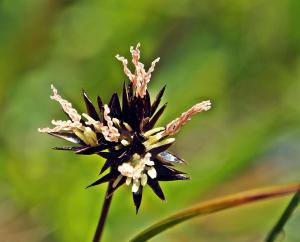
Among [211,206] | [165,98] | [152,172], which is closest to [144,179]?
[152,172]

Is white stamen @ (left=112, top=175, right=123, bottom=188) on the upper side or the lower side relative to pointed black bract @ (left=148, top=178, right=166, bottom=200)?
upper

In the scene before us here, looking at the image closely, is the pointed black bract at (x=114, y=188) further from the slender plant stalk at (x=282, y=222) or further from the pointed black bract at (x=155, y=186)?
the slender plant stalk at (x=282, y=222)

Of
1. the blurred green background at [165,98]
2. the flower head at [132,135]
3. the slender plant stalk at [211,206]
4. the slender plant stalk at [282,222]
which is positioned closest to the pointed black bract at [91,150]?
the flower head at [132,135]

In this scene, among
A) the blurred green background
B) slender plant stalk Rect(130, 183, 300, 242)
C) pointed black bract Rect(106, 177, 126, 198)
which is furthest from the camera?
the blurred green background

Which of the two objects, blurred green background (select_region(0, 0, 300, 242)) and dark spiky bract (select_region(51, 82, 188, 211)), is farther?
blurred green background (select_region(0, 0, 300, 242))

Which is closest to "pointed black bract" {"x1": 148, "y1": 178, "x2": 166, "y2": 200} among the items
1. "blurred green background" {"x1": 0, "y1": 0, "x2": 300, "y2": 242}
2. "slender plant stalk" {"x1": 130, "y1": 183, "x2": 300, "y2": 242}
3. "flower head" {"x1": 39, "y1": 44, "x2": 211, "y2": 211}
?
"flower head" {"x1": 39, "y1": 44, "x2": 211, "y2": 211}

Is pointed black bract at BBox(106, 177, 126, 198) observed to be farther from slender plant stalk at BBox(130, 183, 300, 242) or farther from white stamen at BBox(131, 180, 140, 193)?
slender plant stalk at BBox(130, 183, 300, 242)

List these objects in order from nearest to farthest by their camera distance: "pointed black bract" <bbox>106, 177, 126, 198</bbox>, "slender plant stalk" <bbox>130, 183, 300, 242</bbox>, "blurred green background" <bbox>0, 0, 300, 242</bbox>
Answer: "pointed black bract" <bbox>106, 177, 126, 198</bbox> < "slender plant stalk" <bbox>130, 183, 300, 242</bbox> < "blurred green background" <bbox>0, 0, 300, 242</bbox>
